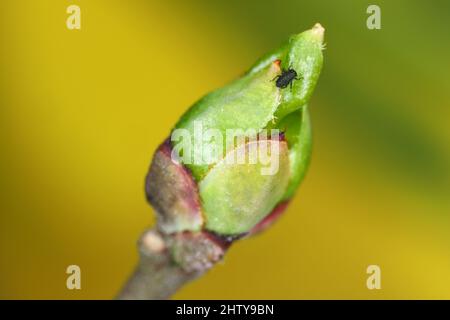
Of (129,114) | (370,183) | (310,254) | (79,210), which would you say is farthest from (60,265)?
(370,183)

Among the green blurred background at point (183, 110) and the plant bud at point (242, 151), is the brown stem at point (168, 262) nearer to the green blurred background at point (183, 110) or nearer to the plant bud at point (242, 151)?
the plant bud at point (242, 151)

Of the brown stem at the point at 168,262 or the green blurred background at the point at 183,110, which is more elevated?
the green blurred background at the point at 183,110

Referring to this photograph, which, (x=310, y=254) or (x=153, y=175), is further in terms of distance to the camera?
(x=310, y=254)

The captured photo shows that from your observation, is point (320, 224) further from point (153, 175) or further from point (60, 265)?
point (153, 175)

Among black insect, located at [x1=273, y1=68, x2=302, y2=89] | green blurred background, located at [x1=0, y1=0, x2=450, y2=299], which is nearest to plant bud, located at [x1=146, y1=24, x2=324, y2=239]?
black insect, located at [x1=273, y1=68, x2=302, y2=89]

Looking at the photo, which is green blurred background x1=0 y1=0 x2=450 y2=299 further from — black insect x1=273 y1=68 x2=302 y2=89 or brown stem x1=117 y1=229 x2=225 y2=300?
black insect x1=273 y1=68 x2=302 y2=89

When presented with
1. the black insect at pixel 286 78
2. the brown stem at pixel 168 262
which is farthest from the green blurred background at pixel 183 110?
the black insect at pixel 286 78

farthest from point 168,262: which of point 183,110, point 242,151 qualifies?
point 183,110
